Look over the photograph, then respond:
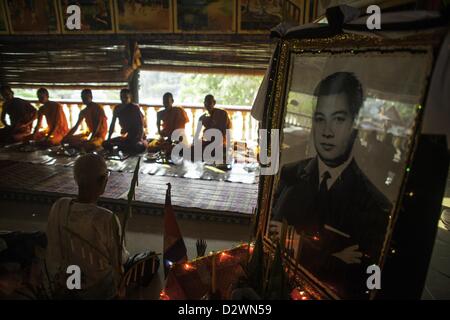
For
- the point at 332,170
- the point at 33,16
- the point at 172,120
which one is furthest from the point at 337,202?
the point at 33,16

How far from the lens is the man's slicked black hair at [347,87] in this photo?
196 centimetres

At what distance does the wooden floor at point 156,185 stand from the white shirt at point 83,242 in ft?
7.72

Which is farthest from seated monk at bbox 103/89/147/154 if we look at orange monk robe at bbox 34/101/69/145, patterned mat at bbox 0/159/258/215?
orange monk robe at bbox 34/101/69/145

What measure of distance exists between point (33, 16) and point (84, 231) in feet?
26.5

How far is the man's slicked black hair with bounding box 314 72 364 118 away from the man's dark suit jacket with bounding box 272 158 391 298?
35cm

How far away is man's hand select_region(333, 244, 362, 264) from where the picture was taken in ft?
6.37

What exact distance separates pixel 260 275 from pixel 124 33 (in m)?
7.09

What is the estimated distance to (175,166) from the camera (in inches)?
254

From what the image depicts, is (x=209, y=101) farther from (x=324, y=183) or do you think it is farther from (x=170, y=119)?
(x=324, y=183)

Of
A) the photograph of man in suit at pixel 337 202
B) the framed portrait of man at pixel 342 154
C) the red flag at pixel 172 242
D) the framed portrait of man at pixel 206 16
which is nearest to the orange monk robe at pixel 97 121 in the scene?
the framed portrait of man at pixel 206 16

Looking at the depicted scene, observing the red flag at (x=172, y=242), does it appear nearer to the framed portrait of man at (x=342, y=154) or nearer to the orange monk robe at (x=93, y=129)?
the framed portrait of man at (x=342, y=154)

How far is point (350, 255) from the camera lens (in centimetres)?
199
